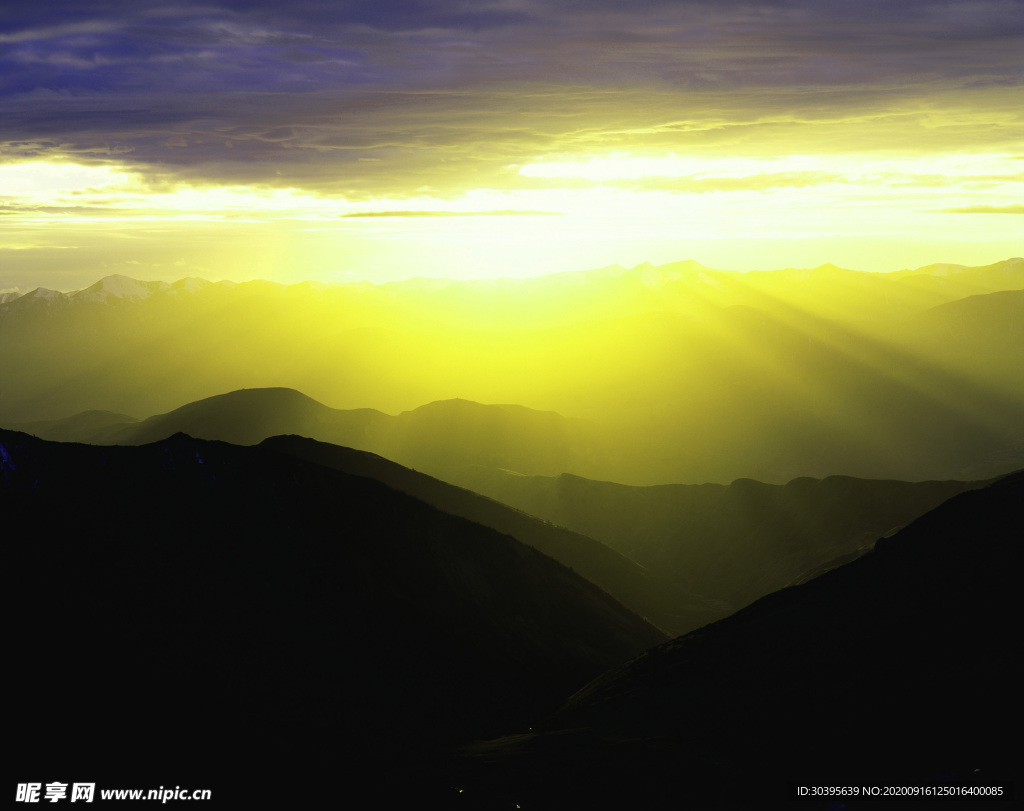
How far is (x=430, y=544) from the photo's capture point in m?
99.9

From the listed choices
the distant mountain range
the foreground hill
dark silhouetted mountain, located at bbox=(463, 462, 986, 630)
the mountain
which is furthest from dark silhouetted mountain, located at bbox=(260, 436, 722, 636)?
the foreground hill

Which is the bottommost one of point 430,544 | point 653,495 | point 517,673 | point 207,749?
point 207,749

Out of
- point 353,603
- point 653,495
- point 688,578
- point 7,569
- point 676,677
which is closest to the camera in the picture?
point 7,569

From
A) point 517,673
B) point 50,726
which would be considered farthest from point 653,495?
point 50,726

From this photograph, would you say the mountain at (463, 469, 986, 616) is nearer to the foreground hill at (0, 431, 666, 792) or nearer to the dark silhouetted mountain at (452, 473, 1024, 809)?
the foreground hill at (0, 431, 666, 792)

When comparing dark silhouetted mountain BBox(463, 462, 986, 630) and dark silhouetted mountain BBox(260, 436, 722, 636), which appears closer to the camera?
dark silhouetted mountain BBox(260, 436, 722, 636)

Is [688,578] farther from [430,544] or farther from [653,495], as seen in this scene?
[430,544]

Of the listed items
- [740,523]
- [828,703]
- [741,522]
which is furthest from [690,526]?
[828,703]

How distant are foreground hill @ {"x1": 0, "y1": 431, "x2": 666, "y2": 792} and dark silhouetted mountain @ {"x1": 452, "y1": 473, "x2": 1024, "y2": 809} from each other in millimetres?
13086

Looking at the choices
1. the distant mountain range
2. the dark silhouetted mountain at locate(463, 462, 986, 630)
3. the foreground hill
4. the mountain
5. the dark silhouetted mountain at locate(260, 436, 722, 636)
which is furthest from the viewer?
the dark silhouetted mountain at locate(463, 462, 986, 630)

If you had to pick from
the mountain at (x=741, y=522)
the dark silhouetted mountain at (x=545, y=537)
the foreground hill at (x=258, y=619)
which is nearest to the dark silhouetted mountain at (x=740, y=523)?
the mountain at (x=741, y=522)

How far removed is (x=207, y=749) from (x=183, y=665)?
46.6ft

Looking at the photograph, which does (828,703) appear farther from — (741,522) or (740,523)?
(741,522)

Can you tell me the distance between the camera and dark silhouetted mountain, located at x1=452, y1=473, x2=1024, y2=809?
46.6 m
